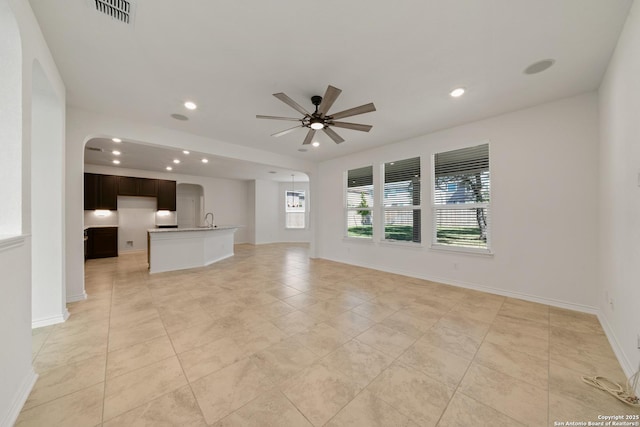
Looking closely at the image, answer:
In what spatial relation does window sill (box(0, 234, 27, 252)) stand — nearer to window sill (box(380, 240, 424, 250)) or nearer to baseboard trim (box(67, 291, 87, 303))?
baseboard trim (box(67, 291, 87, 303))

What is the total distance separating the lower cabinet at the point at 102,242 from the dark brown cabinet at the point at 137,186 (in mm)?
1214

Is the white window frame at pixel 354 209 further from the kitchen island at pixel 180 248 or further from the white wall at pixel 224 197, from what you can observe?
the white wall at pixel 224 197

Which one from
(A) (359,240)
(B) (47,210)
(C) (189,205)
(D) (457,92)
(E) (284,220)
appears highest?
(D) (457,92)

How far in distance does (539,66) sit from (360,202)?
392 centimetres

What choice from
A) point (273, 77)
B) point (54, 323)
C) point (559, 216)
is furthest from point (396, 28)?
point (54, 323)

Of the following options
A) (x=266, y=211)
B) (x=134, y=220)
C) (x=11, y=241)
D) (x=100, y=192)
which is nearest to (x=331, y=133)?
(x=11, y=241)

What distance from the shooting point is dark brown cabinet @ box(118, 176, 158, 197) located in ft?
23.5

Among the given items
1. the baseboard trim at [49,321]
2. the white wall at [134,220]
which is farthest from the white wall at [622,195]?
the white wall at [134,220]

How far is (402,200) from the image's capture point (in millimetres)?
5027

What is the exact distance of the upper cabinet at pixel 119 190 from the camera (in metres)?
6.68

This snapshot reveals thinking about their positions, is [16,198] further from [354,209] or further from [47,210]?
[354,209]

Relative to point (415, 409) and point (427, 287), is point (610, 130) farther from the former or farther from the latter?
point (415, 409)

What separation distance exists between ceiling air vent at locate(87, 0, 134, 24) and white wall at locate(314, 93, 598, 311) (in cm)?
455

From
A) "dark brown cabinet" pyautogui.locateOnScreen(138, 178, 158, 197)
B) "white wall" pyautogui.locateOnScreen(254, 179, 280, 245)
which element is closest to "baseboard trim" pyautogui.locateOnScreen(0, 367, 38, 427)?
"dark brown cabinet" pyautogui.locateOnScreen(138, 178, 158, 197)
